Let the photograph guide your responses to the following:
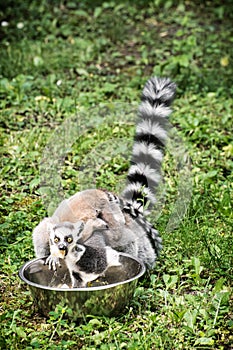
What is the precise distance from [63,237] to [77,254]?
Result: 13 centimetres

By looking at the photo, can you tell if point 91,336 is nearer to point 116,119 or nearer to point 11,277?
point 11,277

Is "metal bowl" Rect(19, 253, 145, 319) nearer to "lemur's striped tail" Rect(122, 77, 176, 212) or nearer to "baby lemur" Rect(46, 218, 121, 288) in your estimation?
"baby lemur" Rect(46, 218, 121, 288)

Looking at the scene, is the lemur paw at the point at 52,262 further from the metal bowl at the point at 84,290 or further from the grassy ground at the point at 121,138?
the grassy ground at the point at 121,138

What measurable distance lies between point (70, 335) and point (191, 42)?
16.5ft

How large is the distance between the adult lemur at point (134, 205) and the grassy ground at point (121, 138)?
9.4 inches

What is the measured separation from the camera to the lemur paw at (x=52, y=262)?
354 cm

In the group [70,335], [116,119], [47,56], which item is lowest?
[70,335]

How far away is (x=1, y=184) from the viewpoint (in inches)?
197

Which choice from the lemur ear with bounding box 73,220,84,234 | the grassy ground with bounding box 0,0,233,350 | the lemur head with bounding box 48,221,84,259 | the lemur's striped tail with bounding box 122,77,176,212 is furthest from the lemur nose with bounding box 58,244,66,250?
the lemur's striped tail with bounding box 122,77,176,212

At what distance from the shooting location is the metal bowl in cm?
328

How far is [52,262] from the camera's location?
11.8 feet

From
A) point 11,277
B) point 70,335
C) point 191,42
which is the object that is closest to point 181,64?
point 191,42

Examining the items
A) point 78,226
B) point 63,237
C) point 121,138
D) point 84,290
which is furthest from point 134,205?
point 121,138

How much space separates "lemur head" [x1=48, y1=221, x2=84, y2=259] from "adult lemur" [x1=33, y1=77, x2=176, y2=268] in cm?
3
